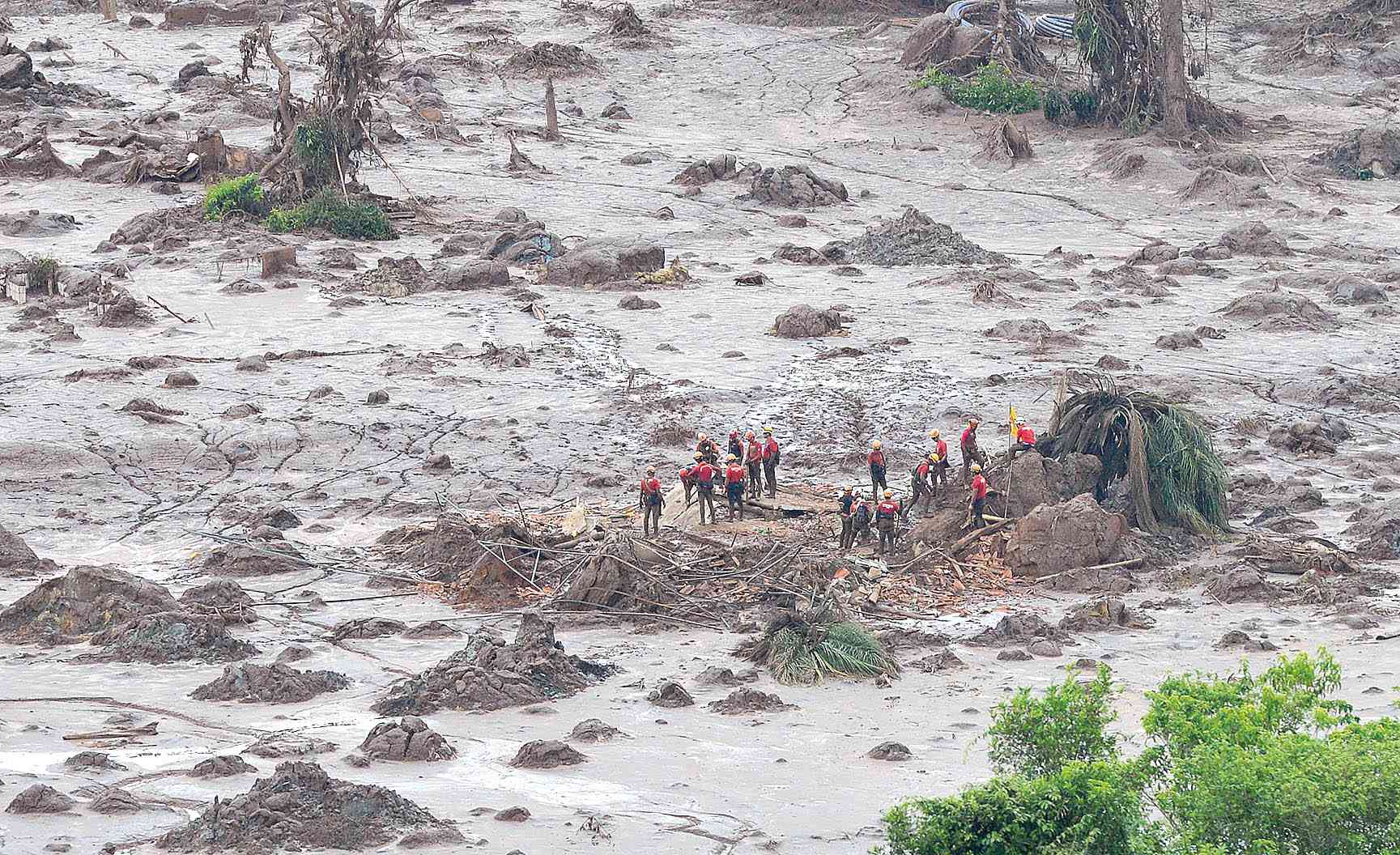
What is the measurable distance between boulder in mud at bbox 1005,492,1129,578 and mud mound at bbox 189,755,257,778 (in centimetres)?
806

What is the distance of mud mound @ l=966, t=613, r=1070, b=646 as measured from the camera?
52.1 feet

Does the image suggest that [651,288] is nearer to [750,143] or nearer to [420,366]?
[420,366]

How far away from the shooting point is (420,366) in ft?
82.3

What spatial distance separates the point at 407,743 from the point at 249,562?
19.7 ft

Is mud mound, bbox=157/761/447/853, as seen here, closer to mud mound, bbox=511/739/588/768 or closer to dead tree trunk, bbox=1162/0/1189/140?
mud mound, bbox=511/739/588/768

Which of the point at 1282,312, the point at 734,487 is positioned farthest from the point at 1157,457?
the point at 1282,312

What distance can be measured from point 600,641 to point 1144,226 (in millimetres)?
21543

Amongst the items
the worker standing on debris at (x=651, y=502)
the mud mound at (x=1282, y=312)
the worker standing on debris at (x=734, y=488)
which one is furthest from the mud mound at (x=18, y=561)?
the mud mound at (x=1282, y=312)

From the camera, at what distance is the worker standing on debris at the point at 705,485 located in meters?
18.7

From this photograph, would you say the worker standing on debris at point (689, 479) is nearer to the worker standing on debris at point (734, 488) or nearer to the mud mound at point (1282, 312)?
the worker standing on debris at point (734, 488)

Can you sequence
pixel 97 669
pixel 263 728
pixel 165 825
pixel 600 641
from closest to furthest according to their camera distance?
pixel 165 825
pixel 263 728
pixel 97 669
pixel 600 641

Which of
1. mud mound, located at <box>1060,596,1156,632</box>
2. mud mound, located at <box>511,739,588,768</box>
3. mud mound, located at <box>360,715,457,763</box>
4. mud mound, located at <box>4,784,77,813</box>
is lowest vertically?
mud mound, located at <box>1060,596,1156,632</box>

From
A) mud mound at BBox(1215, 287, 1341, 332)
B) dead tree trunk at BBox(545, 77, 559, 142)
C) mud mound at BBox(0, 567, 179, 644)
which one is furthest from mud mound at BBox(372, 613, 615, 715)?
dead tree trunk at BBox(545, 77, 559, 142)

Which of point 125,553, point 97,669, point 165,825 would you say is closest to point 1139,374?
point 125,553
